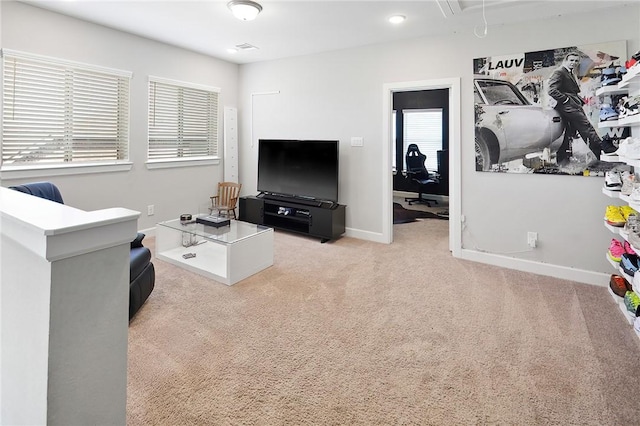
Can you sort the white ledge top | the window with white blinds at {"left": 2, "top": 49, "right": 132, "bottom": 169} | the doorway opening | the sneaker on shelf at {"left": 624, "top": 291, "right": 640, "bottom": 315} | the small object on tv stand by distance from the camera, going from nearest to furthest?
1. the white ledge top
2. the sneaker on shelf at {"left": 624, "top": 291, "right": 640, "bottom": 315}
3. the window with white blinds at {"left": 2, "top": 49, "right": 132, "bottom": 169}
4. the small object on tv stand
5. the doorway opening

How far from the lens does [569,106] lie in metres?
3.33

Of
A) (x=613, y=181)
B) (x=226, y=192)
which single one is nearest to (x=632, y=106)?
(x=613, y=181)

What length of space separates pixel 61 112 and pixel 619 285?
5419 mm

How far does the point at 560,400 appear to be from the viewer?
1797 mm

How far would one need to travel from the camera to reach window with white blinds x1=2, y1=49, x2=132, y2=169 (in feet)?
11.3

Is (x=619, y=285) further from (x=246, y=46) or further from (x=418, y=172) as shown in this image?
(x=418, y=172)

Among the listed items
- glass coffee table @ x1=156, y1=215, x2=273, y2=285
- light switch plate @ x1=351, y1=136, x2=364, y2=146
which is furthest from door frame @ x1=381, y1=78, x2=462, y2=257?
glass coffee table @ x1=156, y1=215, x2=273, y2=285

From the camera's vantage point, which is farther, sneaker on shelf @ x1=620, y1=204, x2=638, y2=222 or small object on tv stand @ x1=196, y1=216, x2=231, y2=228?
small object on tv stand @ x1=196, y1=216, x2=231, y2=228

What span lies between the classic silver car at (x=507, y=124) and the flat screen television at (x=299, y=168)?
168 cm

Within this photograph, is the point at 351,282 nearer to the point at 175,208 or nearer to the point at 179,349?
the point at 179,349

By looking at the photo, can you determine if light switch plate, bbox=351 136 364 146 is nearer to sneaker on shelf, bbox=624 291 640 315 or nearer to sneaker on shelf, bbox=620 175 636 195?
sneaker on shelf, bbox=620 175 636 195

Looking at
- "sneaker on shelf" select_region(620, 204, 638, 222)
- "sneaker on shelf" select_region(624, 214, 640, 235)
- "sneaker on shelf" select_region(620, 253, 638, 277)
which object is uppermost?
"sneaker on shelf" select_region(620, 204, 638, 222)

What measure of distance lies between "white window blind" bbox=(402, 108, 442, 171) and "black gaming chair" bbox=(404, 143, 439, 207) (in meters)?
0.22

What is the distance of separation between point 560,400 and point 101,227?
7.07 ft
